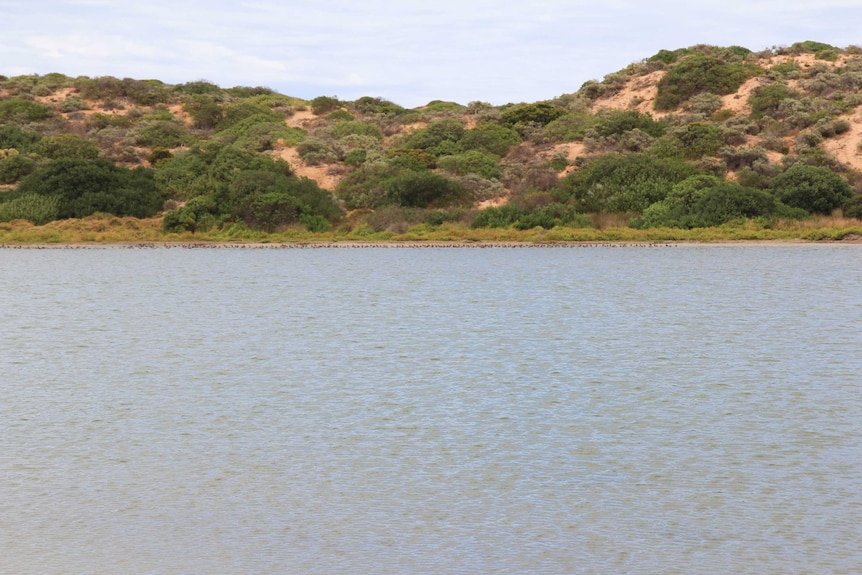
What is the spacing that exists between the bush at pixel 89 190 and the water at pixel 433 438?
33996 mm

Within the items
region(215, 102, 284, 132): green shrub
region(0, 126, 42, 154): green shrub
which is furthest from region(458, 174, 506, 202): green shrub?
region(0, 126, 42, 154): green shrub

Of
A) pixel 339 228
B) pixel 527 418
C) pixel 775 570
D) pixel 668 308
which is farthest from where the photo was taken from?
pixel 339 228

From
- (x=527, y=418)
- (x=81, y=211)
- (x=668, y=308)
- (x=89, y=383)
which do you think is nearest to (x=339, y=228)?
(x=81, y=211)

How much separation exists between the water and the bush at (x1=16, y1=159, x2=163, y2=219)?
33996 millimetres

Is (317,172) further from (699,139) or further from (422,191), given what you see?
(699,139)

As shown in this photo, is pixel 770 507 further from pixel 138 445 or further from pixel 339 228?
pixel 339 228

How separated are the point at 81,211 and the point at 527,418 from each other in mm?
51112

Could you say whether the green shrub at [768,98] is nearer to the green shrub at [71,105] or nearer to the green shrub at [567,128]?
the green shrub at [567,128]

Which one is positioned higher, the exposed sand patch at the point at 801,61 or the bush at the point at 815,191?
the exposed sand patch at the point at 801,61

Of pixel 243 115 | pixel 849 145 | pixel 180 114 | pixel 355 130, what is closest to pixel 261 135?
pixel 355 130

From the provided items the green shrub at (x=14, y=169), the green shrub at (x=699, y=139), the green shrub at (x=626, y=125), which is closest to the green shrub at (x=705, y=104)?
the green shrub at (x=626, y=125)

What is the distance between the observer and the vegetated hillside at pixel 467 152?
58.0 meters

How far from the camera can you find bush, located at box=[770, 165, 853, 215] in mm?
55969

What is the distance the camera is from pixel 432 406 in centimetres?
1477
